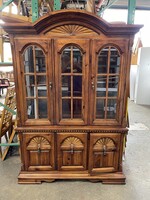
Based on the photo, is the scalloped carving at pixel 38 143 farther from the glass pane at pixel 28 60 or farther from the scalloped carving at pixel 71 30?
the scalloped carving at pixel 71 30

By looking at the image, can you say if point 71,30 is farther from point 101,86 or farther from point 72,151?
point 72,151

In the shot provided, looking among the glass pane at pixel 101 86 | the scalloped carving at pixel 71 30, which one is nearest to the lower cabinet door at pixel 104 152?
the glass pane at pixel 101 86

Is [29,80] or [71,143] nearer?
[29,80]

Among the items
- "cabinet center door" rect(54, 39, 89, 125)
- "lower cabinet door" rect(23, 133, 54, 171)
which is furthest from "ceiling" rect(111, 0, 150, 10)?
"lower cabinet door" rect(23, 133, 54, 171)

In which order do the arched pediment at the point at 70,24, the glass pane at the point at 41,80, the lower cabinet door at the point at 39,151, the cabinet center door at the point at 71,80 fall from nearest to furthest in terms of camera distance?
the arched pediment at the point at 70,24
the cabinet center door at the point at 71,80
the glass pane at the point at 41,80
the lower cabinet door at the point at 39,151

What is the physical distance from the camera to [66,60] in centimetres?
171

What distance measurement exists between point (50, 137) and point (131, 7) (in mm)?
1634

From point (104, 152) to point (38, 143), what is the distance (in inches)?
30.6

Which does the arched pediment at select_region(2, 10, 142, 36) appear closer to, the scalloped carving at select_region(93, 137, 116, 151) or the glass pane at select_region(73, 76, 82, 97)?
the glass pane at select_region(73, 76, 82, 97)

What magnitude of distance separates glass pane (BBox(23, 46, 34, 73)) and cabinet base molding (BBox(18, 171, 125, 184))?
1224 millimetres

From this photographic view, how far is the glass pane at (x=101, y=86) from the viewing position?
1.76 m

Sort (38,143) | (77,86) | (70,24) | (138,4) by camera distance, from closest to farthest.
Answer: (70,24)
(77,86)
(38,143)
(138,4)

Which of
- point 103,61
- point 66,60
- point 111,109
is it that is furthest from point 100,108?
point 66,60

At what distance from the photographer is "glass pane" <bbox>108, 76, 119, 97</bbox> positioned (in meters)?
1.76
